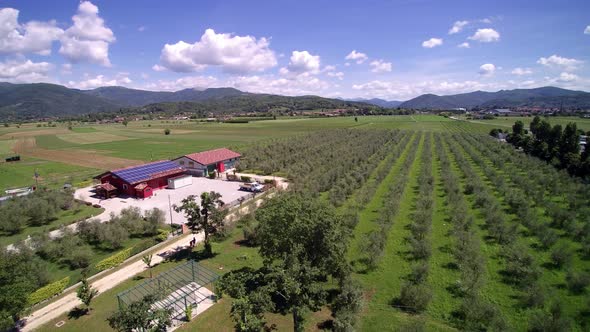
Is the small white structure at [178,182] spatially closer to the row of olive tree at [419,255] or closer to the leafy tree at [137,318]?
the leafy tree at [137,318]

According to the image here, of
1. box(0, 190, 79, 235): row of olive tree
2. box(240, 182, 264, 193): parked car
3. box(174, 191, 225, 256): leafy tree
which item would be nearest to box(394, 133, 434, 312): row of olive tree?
box(174, 191, 225, 256): leafy tree

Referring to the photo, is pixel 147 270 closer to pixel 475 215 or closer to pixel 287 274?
pixel 287 274

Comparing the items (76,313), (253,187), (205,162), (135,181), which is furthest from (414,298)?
(205,162)

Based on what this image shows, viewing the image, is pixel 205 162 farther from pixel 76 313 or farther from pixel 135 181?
pixel 76 313

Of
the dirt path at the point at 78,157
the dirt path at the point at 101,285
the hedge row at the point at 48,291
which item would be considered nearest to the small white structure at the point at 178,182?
the dirt path at the point at 101,285

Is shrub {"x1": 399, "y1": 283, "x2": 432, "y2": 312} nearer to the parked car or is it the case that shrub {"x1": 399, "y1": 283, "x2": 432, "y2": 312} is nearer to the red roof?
the parked car

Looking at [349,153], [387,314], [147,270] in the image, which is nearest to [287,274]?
[387,314]
